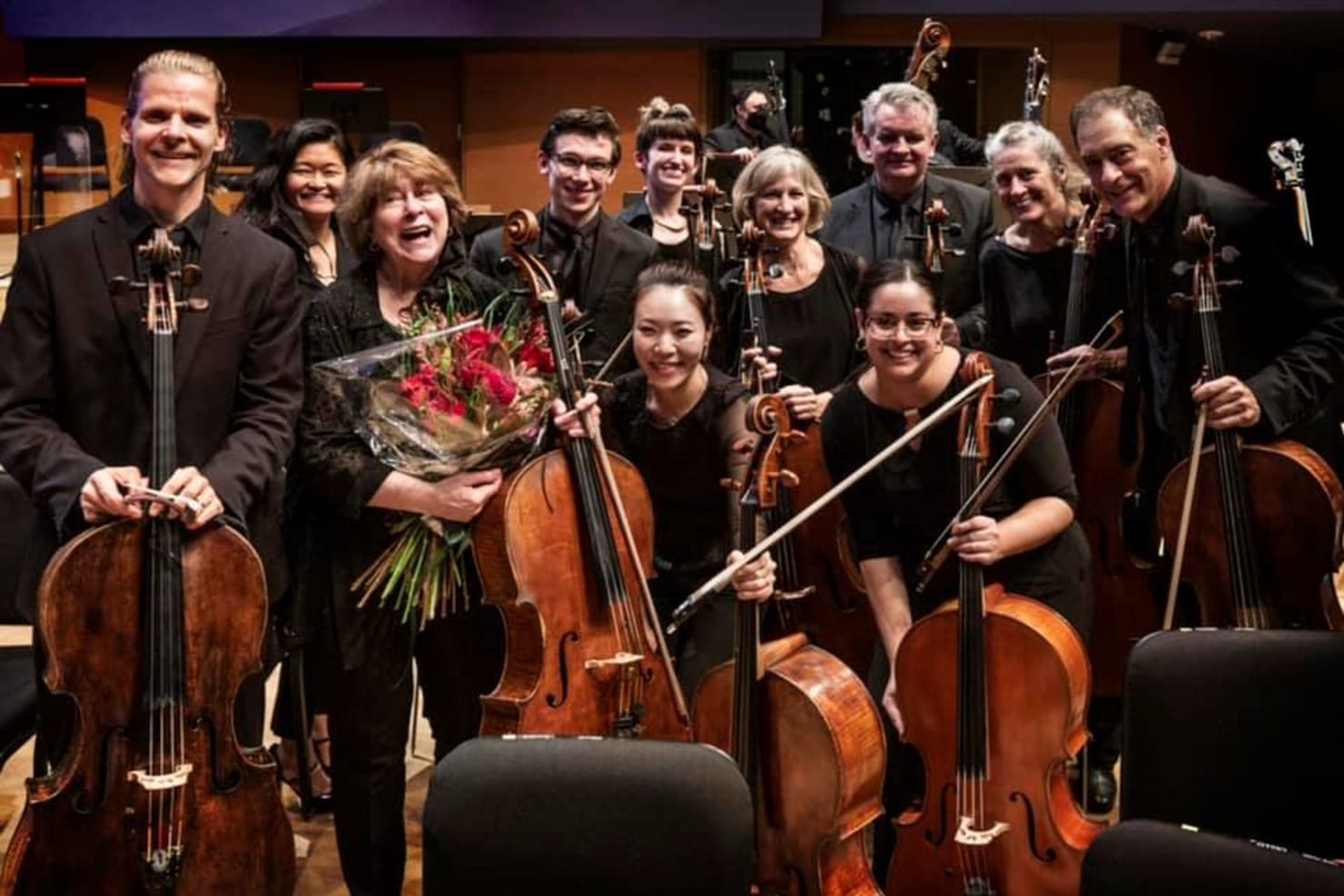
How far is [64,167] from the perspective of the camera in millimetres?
7781

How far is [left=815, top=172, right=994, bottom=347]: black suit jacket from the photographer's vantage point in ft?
12.8

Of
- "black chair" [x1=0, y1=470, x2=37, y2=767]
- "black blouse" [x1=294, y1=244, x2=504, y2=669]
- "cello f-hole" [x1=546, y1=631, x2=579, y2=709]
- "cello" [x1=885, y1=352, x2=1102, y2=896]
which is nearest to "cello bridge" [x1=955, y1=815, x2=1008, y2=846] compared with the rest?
"cello" [x1=885, y1=352, x2=1102, y2=896]

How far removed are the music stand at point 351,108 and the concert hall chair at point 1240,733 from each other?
556 cm

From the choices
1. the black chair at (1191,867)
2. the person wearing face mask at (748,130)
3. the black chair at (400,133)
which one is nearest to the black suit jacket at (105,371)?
the black chair at (1191,867)

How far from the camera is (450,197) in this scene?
2.90m

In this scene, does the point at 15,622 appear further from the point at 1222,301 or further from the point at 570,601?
the point at 1222,301

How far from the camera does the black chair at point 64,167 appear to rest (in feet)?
25.3

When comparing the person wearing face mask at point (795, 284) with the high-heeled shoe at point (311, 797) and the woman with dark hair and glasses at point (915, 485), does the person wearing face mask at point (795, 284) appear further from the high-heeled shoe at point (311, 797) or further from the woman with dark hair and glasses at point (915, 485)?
the high-heeled shoe at point (311, 797)

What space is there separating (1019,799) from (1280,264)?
111 cm

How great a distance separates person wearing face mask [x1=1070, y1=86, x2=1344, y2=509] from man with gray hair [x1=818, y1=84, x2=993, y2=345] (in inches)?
24.3

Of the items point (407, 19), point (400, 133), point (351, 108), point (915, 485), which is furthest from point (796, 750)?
point (407, 19)

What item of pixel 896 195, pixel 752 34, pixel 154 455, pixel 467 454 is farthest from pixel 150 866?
pixel 752 34

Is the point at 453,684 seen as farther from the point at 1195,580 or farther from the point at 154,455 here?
the point at 1195,580

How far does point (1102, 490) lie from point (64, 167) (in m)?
5.84
